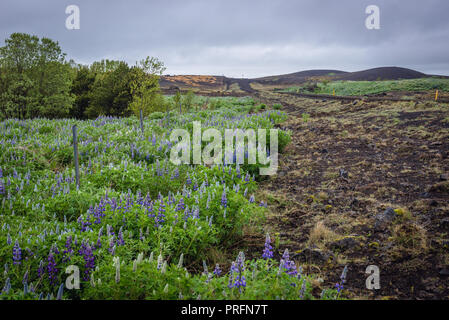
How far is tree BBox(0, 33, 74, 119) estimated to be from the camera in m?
24.1

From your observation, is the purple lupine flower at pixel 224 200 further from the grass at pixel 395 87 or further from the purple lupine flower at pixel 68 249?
the grass at pixel 395 87

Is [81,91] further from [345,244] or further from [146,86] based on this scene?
[345,244]

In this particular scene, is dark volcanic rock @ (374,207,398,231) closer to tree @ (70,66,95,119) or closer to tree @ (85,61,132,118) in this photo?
tree @ (85,61,132,118)

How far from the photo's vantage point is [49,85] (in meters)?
26.2

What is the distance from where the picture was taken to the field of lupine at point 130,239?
2.67 m

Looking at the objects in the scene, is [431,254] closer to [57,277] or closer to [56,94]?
[57,277]

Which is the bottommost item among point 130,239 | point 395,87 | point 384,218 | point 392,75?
point 384,218

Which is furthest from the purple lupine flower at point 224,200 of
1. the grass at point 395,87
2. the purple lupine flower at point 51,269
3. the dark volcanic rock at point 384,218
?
the grass at point 395,87

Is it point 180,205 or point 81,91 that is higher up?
point 81,91

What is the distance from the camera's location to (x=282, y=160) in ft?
29.9

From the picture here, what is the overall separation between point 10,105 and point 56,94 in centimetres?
395

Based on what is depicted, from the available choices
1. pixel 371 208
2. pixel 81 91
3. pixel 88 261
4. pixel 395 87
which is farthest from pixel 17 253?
pixel 395 87

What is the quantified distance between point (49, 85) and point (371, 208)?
29.0 m

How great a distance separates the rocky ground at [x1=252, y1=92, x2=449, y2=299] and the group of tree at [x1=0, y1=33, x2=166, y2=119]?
55.6 feet
